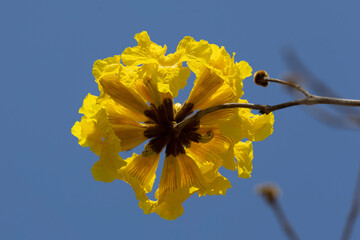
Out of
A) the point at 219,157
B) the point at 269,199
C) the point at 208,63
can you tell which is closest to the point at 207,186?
the point at 219,157

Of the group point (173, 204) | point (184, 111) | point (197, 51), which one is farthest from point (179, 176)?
point (197, 51)

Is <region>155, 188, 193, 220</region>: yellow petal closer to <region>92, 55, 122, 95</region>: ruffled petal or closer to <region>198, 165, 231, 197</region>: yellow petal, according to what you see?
<region>198, 165, 231, 197</region>: yellow petal

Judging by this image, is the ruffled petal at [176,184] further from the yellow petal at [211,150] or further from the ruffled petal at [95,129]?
the ruffled petal at [95,129]

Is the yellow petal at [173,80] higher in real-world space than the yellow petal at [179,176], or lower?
higher

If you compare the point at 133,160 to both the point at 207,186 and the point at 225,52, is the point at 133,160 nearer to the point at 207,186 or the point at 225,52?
the point at 207,186

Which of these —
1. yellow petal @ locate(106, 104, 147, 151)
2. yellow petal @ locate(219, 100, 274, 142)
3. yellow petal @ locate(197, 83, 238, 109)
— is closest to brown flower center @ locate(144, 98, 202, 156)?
yellow petal @ locate(106, 104, 147, 151)

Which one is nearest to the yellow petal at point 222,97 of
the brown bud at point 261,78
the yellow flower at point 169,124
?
the yellow flower at point 169,124

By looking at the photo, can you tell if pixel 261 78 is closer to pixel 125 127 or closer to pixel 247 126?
pixel 247 126
